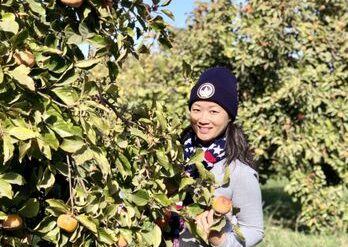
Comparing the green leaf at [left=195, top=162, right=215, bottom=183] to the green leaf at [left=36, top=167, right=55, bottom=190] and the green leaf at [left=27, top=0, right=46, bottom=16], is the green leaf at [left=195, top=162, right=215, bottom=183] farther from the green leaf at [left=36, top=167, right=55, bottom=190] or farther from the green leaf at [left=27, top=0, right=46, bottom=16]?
the green leaf at [left=27, top=0, right=46, bottom=16]

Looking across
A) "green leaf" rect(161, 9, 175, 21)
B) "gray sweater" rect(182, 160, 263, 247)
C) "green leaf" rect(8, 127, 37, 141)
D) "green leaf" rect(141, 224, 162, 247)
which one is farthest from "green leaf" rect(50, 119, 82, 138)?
"gray sweater" rect(182, 160, 263, 247)

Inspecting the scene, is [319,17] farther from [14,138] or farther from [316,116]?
[14,138]

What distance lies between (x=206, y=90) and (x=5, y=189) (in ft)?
3.87

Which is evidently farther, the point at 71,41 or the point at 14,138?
the point at 71,41

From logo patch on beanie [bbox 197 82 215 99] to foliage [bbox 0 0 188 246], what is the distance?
1.68 ft

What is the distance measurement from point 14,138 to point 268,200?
34.6 feet

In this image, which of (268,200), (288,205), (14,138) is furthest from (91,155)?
(268,200)

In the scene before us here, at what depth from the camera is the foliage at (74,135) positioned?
5.07 ft

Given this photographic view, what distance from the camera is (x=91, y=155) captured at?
163 centimetres

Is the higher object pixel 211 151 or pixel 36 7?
pixel 36 7

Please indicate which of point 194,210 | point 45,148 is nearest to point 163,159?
point 194,210

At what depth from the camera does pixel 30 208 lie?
1.71 metres

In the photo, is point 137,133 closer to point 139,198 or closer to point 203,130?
point 139,198

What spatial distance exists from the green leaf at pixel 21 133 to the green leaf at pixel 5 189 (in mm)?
153
